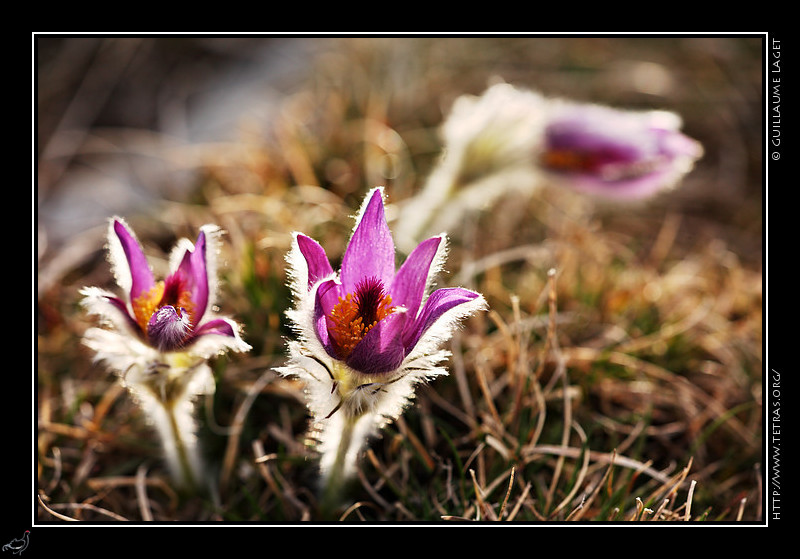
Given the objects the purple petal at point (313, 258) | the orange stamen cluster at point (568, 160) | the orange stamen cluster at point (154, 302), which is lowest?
the orange stamen cluster at point (154, 302)

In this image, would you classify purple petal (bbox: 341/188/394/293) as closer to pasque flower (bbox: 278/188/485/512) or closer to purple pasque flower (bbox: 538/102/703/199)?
Answer: pasque flower (bbox: 278/188/485/512)

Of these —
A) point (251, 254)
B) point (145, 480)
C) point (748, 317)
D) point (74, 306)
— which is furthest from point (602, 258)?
point (74, 306)

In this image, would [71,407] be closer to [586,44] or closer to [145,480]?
[145,480]

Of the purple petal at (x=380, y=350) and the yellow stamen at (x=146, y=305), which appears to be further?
the yellow stamen at (x=146, y=305)

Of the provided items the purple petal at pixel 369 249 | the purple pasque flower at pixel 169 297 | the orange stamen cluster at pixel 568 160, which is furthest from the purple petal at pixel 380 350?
the orange stamen cluster at pixel 568 160

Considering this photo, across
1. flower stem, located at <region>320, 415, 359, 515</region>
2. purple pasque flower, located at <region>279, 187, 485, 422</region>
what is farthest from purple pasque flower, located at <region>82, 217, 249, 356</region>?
flower stem, located at <region>320, 415, 359, 515</region>

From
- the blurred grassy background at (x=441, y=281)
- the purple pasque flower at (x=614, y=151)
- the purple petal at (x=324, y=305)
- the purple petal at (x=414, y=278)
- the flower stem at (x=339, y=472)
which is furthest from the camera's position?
the purple pasque flower at (x=614, y=151)

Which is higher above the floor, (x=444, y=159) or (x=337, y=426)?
(x=444, y=159)

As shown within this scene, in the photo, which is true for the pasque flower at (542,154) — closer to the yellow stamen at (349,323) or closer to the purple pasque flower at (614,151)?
the purple pasque flower at (614,151)
